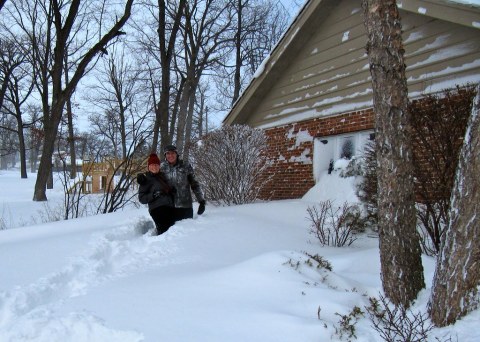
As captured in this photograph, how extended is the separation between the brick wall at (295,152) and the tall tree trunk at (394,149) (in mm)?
5286

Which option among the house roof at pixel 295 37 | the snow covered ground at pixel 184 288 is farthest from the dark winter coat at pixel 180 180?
the house roof at pixel 295 37

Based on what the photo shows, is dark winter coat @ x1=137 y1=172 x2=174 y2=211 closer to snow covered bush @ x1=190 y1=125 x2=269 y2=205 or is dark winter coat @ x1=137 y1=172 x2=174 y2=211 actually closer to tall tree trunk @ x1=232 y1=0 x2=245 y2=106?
snow covered bush @ x1=190 y1=125 x2=269 y2=205

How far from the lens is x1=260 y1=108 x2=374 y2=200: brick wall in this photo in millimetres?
8416

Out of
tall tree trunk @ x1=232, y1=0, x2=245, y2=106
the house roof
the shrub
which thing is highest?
tall tree trunk @ x1=232, y1=0, x2=245, y2=106

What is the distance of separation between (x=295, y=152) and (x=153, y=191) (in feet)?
15.6

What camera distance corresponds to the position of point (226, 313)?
2533 millimetres

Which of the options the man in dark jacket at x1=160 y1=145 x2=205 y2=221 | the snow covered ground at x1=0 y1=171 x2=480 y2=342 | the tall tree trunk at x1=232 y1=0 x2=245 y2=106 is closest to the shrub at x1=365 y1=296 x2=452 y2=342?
the snow covered ground at x1=0 y1=171 x2=480 y2=342

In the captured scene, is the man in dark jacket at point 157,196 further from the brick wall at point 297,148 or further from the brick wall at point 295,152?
the brick wall at point 295,152

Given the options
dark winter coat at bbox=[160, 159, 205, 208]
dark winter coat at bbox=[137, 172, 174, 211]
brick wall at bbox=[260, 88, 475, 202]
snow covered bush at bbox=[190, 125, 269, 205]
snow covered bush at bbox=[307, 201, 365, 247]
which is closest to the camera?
snow covered bush at bbox=[307, 201, 365, 247]

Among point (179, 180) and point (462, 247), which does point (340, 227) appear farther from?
point (462, 247)

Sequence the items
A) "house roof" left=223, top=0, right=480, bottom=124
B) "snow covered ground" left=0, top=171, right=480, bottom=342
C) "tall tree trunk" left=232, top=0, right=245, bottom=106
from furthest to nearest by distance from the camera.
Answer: "tall tree trunk" left=232, top=0, right=245, bottom=106 < "house roof" left=223, top=0, right=480, bottom=124 < "snow covered ground" left=0, top=171, right=480, bottom=342

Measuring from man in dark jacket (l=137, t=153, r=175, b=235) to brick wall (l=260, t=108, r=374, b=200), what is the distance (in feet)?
13.1

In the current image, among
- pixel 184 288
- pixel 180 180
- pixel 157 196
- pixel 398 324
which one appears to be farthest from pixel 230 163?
pixel 398 324

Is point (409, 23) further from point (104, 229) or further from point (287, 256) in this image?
point (104, 229)
